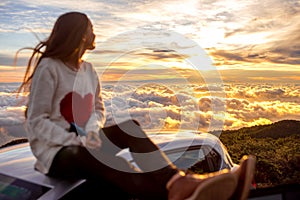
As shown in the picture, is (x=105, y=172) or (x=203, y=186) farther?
(x=105, y=172)

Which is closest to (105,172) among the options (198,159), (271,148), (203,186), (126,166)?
(126,166)

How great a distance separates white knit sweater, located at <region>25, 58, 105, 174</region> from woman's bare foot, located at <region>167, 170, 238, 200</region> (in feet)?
A: 1.51

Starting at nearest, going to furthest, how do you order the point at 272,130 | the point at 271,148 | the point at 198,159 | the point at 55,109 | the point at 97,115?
the point at 55,109 < the point at 97,115 < the point at 198,159 < the point at 271,148 < the point at 272,130

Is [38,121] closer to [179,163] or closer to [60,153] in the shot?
[60,153]

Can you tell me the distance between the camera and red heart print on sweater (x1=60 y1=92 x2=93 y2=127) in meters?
2.10

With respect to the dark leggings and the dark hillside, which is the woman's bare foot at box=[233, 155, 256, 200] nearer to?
the dark leggings

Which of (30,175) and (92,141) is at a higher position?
(92,141)

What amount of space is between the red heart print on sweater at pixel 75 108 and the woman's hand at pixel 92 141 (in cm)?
18

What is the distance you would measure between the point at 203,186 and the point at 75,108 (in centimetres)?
73

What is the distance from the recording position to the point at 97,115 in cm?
223

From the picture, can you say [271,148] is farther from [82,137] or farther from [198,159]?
[82,137]

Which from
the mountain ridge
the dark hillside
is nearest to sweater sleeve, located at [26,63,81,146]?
the dark hillside

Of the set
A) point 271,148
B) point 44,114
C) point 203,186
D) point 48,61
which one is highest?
point 48,61

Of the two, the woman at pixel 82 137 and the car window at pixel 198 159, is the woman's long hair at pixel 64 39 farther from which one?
the car window at pixel 198 159
